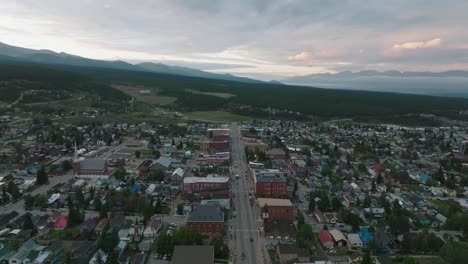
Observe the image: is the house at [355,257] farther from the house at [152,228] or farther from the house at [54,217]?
the house at [54,217]

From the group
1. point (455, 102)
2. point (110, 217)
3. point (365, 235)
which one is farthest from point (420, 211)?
point (455, 102)

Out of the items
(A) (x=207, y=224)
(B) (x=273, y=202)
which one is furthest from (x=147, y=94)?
(A) (x=207, y=224)

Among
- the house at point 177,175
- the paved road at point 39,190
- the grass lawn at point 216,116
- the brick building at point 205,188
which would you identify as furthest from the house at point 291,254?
the grass lawn at point 216,116

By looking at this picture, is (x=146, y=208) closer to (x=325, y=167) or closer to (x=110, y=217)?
(x=110, y=217)

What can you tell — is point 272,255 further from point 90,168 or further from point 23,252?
point 90,168

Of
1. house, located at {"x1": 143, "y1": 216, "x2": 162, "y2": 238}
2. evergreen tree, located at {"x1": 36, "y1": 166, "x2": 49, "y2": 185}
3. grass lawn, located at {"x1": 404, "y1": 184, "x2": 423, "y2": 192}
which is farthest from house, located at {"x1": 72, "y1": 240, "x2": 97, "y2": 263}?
grass lawn, located at {"x1": 404, "y1": 184, "x2": 423, "y2": 192}

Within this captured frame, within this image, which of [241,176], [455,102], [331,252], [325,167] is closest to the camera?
[331,252]
